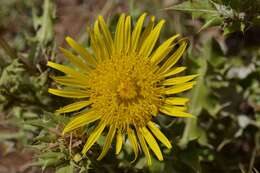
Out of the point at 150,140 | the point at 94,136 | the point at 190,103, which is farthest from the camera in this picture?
the point at 190,103

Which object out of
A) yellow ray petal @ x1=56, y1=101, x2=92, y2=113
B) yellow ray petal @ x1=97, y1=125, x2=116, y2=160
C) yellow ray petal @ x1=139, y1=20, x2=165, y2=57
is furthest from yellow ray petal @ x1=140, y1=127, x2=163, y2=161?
yellow ray petal @ x1=139, y1=20, x2=165, y2=57

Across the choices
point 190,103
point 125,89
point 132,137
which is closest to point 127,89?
point 125,89

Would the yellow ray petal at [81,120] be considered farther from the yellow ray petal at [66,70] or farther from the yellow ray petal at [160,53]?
the yellow ray petal at [160,53]

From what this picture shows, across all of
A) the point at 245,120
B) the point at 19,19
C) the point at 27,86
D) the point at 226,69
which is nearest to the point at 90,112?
the point at 27,86

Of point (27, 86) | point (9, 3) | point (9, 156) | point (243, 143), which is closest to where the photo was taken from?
point (27, 86)

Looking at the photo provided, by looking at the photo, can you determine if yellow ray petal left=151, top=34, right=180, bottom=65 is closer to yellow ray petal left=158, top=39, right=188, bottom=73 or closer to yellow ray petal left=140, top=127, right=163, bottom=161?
yellow ray petal left=158, top=39, right=188, bottom=73

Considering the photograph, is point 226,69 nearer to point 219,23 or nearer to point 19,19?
point 219,23

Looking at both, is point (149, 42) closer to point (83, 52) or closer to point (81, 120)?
point (83, 52)
